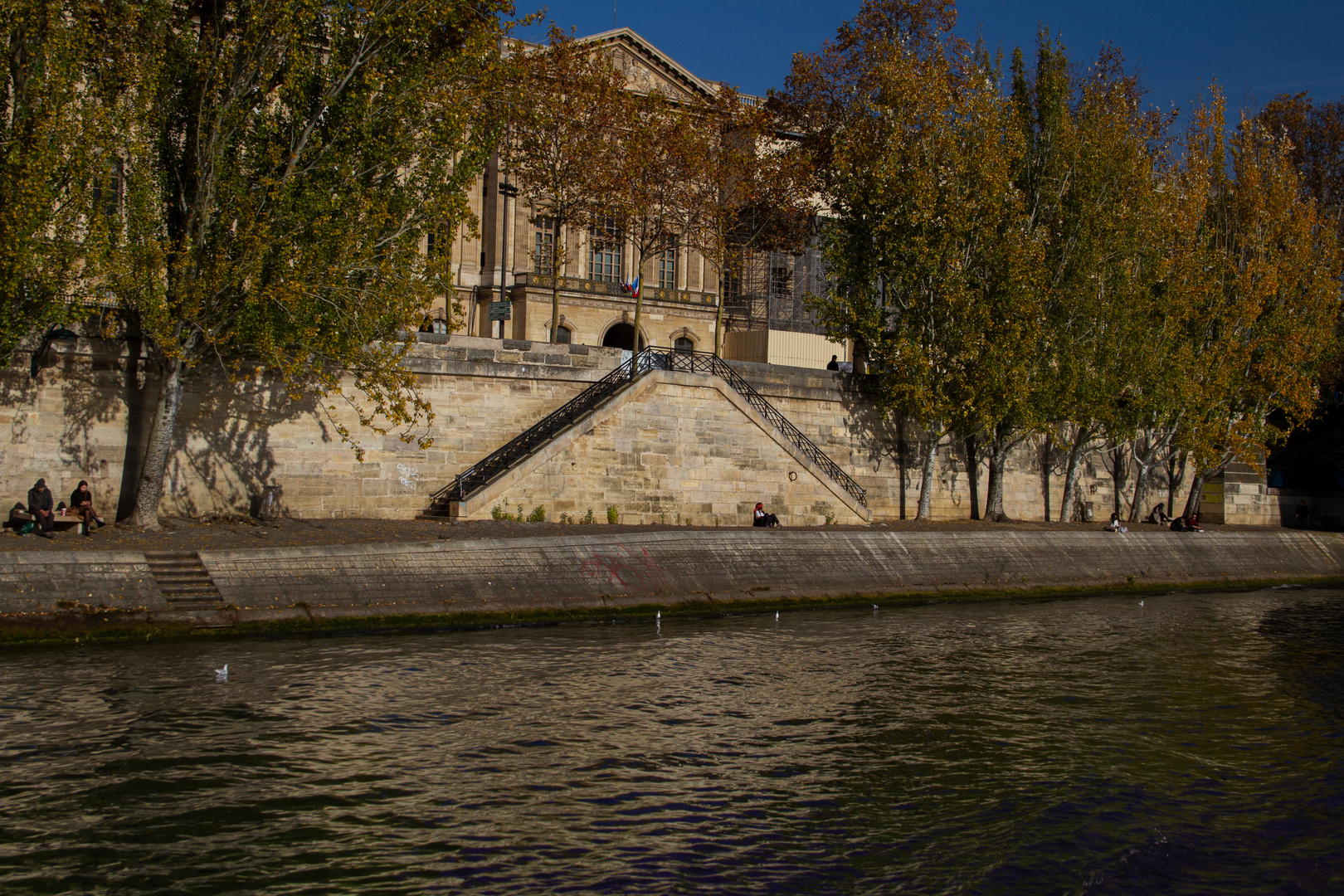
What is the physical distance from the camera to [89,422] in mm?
21172

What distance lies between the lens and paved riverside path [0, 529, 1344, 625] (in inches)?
643

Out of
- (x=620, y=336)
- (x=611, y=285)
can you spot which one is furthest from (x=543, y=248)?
(x=620, y=336)

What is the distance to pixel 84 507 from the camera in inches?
756

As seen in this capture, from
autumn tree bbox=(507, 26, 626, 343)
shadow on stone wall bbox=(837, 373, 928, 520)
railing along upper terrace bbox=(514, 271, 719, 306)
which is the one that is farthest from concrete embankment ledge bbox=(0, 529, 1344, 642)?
railing along upper terrace bbox=(514, 271, 719, 306)

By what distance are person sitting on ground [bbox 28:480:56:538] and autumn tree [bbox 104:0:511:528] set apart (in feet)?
4.44

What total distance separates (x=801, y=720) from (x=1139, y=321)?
24.0 m

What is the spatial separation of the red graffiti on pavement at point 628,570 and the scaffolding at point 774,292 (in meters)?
25.0

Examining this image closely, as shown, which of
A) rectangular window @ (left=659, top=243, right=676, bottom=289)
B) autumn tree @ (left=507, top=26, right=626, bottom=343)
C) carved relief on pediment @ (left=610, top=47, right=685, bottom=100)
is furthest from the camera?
rectangular window @ (left=659, top=243, right=676, bottom=289)

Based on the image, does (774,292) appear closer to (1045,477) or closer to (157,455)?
(1045,477)

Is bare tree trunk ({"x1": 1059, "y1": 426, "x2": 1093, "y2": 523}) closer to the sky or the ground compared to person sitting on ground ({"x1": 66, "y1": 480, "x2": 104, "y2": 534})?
closer to the sky

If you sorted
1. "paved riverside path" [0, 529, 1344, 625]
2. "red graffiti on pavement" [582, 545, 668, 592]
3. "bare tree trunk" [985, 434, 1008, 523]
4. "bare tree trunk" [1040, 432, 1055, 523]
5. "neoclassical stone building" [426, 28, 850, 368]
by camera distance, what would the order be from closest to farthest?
"paved riverside path" [0, 529, 1344, 625] < "red graffiti on pavement" [582, 545, 668, 592] < "bare tree trunk" [985, 434, 1008, 523] < "bare tree trunk" [1040, 432, 1055, 523] < "neoclassical stone building" [426, 28, 850, 368]

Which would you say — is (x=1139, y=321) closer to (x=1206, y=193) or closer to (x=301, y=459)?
(x=1206, y=193)

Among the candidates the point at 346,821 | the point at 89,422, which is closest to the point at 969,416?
the point at 89,422

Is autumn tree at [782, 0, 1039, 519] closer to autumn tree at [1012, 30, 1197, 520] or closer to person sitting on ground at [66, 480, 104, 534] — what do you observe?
autumn tree at [1012, 30, 1197, 520]
